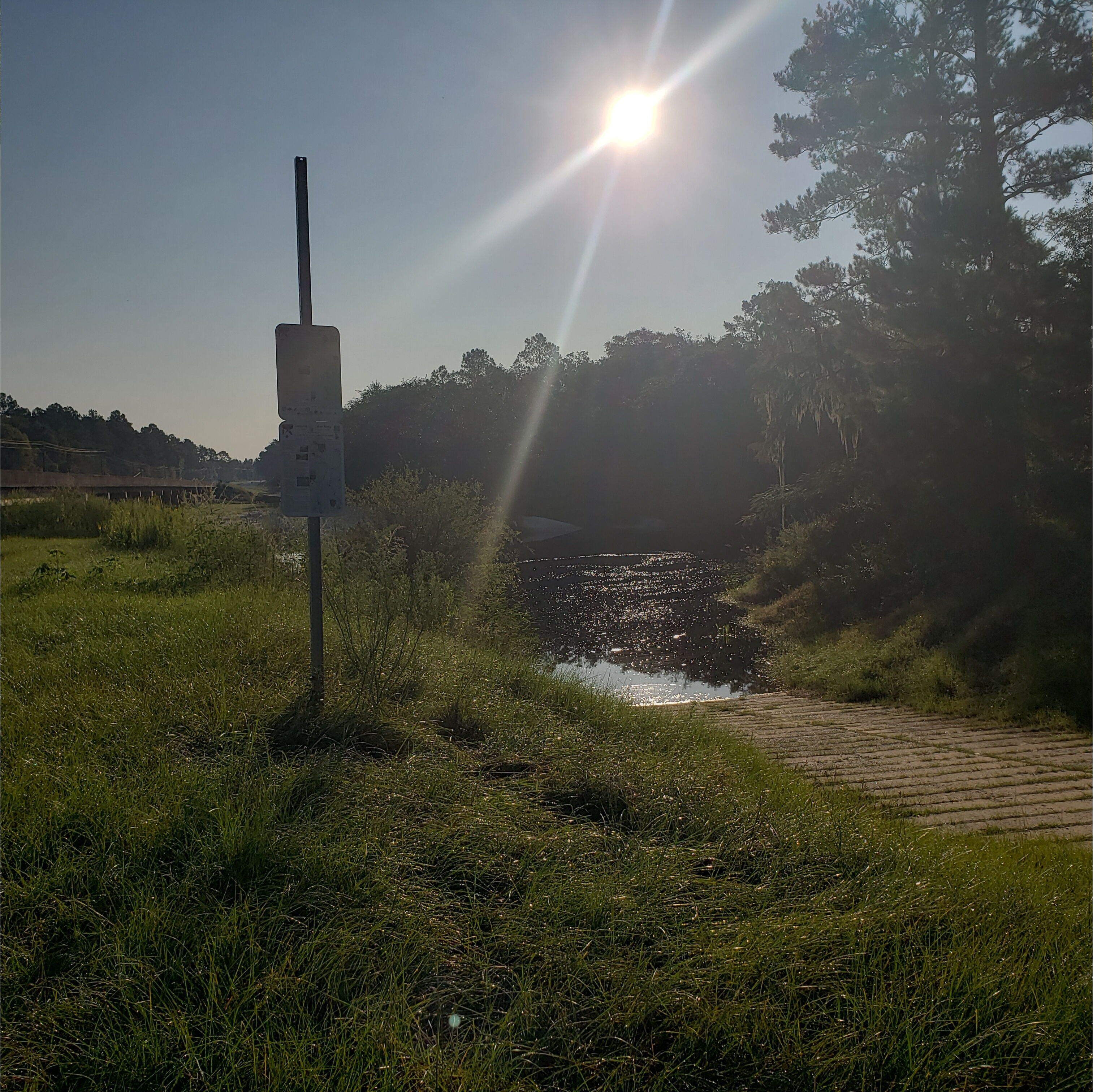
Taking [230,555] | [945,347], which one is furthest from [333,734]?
[945,347]

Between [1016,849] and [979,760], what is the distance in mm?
2318

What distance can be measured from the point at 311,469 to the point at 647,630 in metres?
13.3

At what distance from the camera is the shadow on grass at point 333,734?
12.8ft

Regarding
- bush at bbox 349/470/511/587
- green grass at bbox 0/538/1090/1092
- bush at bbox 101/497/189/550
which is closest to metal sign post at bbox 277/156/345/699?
green grass at bbox 0/538/1090/1092

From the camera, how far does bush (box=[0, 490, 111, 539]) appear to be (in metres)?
17.4

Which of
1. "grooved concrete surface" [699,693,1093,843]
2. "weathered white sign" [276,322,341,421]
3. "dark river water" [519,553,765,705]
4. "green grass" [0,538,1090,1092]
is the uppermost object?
"weathered white sign" [276,322,341,421]

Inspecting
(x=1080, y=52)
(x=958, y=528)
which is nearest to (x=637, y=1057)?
(x=958, y=528)

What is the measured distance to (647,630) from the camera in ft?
56.4

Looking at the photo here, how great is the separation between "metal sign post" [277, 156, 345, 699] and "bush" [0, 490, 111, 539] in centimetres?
1440

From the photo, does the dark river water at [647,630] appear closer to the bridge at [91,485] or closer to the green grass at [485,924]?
the green grass at [485,924]

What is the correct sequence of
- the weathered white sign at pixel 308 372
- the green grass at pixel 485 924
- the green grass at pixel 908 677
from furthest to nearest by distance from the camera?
the green grass at pixel 908 677
the weathered white sign at pixel 308 372
the green grass at pixel 485 924

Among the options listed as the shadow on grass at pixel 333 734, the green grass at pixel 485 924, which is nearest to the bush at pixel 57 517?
the shadow on grass at pixel 333 734

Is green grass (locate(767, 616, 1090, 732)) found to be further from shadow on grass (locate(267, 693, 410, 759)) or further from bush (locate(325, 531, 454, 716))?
shadow on grass (locate(267, 693, 410, 759))

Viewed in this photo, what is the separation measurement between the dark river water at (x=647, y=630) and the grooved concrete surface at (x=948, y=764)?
1590 mm
